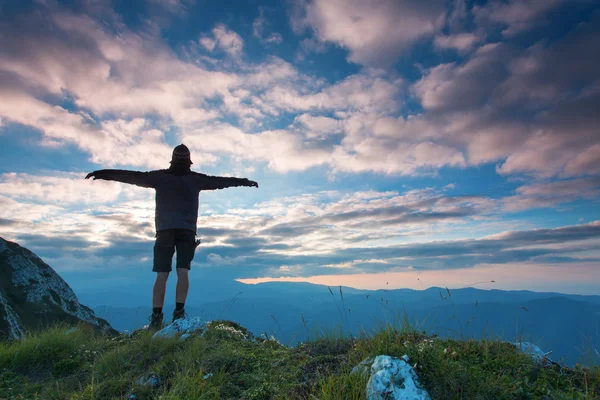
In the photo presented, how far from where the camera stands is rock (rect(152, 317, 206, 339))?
666cm

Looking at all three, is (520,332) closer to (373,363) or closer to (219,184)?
(373,363)

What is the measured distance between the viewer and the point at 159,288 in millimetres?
7688

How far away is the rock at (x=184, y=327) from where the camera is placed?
6662 mm

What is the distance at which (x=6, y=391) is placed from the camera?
473 cm

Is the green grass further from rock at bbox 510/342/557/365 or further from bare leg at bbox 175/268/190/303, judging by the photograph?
bare leg at bbox 175/268/190/303

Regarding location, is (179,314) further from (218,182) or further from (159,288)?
(218,182)

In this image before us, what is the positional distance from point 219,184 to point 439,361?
6.51 m

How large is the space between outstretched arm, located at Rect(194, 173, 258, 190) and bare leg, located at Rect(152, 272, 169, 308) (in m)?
2.36

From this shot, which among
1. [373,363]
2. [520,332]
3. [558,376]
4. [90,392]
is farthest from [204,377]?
[520,332]

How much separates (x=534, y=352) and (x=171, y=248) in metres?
7.36

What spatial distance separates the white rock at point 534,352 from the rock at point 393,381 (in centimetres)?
189

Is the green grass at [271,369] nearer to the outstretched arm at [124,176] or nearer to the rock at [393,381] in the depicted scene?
the rock at [393,381]

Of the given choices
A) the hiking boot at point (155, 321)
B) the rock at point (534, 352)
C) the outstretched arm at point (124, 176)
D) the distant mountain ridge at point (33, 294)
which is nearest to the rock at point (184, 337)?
the hiking boot at point (155, 321)

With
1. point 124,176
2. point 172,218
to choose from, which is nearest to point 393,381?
point 172,218
